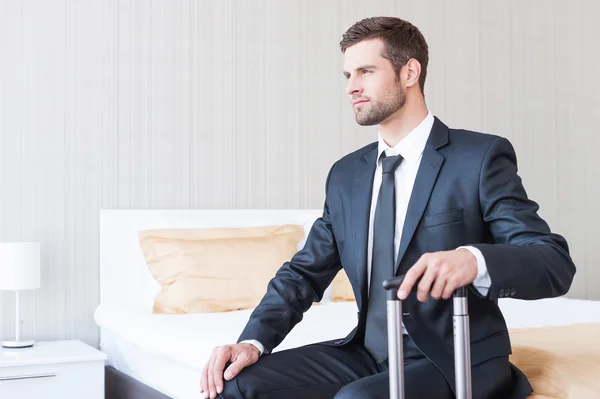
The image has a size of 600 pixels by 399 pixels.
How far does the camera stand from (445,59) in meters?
4.73

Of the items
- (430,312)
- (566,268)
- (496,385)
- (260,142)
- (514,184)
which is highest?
(260,142)

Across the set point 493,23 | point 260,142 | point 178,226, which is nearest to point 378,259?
point 178,226

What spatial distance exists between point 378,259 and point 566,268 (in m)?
0.42

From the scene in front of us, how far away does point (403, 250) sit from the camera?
1.70m

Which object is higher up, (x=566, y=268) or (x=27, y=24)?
(x=27, y=24)

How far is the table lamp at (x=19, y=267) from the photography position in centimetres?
334

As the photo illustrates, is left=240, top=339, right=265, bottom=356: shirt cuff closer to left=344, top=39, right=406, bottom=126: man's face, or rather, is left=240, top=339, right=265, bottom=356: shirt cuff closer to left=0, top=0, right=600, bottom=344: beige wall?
left=344, top=39, right=406, bottom=126: man's face

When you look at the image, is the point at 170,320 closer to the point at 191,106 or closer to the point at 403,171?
the point at 191,106

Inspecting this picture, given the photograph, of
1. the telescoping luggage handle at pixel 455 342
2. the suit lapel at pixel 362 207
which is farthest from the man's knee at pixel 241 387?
the telescoping luggage handle at pixel 455 342

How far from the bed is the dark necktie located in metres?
0.39

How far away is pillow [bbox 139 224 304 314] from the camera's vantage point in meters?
3.50

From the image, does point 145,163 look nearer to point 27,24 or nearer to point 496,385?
point 27,24

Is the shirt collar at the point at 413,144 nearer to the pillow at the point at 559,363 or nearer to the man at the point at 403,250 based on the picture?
the man at the point at 403,250

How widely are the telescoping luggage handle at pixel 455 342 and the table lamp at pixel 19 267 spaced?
243cm
